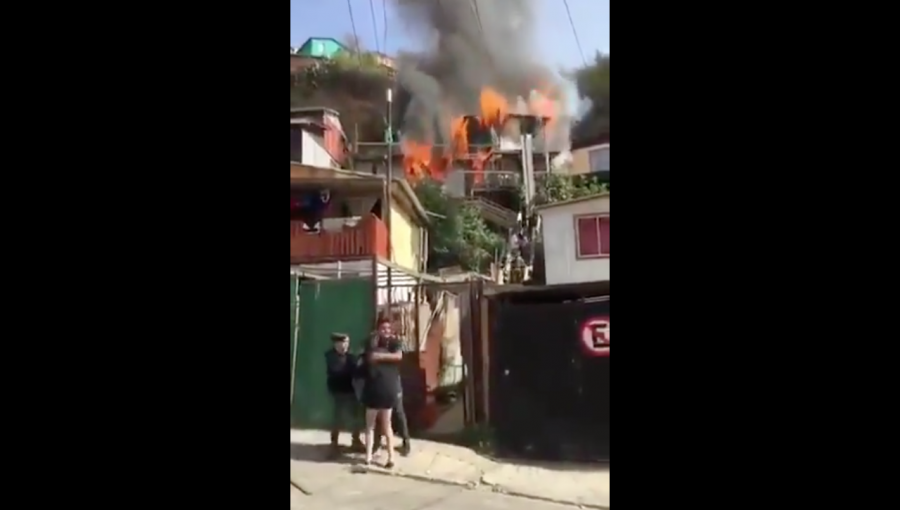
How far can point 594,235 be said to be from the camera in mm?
1763

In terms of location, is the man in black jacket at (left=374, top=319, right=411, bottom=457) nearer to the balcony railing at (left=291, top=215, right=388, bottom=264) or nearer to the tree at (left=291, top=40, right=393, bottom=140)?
the balcony railing at (left=291, top=215, right=388, bottom=264)

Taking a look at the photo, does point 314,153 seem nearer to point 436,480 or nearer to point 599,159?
point 599,159

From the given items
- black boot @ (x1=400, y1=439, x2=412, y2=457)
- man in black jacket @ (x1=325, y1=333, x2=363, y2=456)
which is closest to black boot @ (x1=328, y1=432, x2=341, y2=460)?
man in black jacket @ (x1=325, y1=333, x2=363, y2=456)

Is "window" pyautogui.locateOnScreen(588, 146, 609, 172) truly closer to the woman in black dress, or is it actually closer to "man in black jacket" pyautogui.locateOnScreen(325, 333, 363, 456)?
the woman in black dress

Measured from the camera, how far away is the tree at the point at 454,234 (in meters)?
1.77

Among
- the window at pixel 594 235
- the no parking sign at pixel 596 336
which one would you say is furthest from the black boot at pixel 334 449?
the window at pixel 594 235

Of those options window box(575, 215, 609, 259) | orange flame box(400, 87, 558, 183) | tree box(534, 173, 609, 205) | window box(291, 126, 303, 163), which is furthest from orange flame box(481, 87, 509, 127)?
window box(291, 126, 303, 163)

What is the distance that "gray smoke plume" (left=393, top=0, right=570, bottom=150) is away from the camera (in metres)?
1.78

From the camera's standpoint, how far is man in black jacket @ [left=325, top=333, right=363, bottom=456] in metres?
1.77

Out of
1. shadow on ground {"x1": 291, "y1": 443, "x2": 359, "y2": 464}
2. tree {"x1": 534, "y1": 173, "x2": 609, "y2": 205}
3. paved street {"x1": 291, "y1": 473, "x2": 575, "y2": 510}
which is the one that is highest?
tree {"x1": 534, "y1": 173, "x2": 609, "y2": 205}

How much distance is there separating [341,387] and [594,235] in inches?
25.2

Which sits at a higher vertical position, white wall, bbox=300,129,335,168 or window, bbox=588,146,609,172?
white wall, bbox=300,129,335,168

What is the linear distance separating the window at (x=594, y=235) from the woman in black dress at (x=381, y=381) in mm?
461

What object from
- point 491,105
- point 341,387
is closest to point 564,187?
point 491,105
